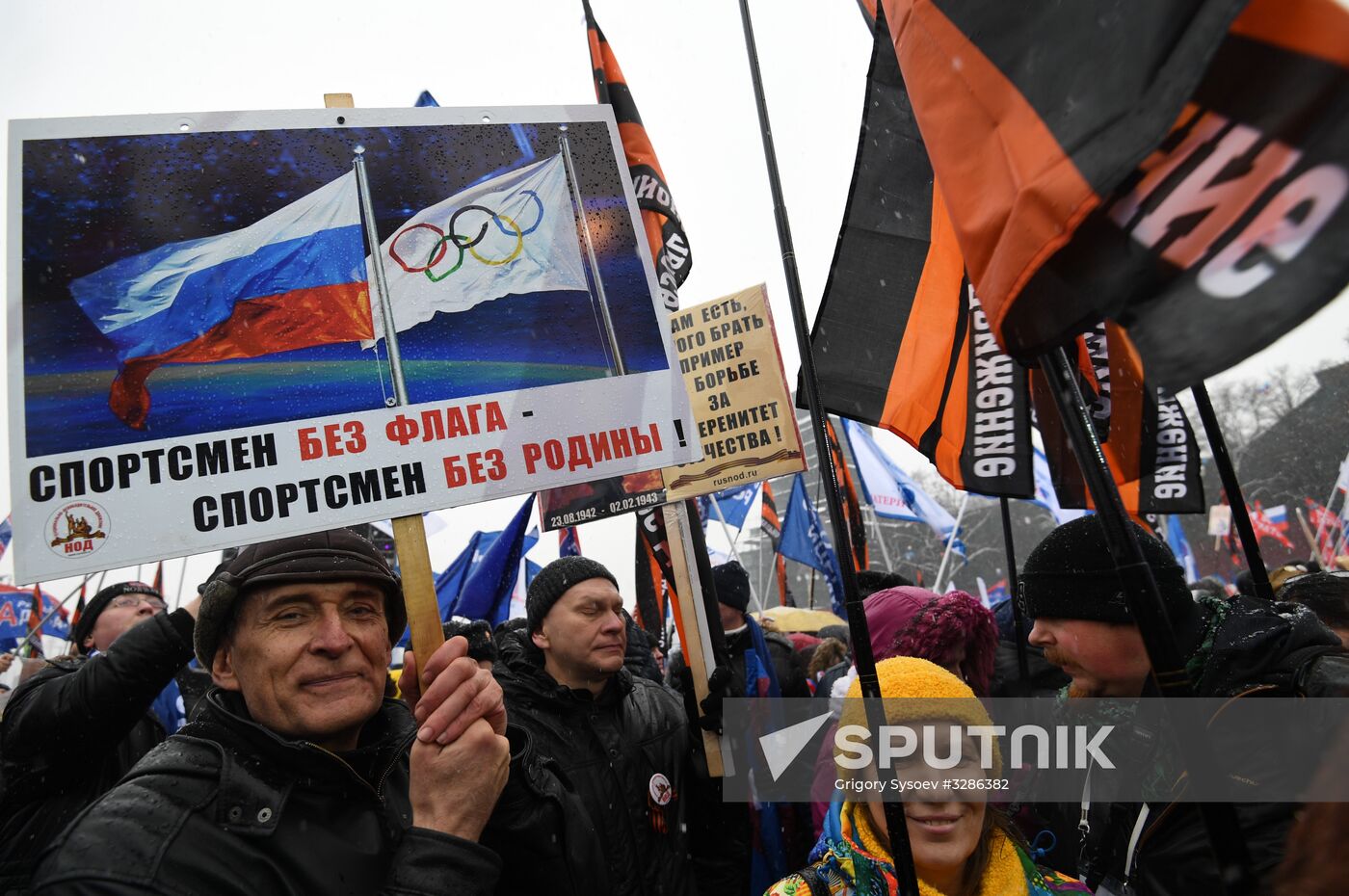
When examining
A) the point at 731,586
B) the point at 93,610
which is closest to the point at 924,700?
the point at 731,586

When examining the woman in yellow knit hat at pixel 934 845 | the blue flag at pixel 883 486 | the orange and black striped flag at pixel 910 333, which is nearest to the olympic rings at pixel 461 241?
the orange and black striped flag at pixel 910 333

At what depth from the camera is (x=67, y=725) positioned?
8.37 feet

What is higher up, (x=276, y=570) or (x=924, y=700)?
(x=276, y=570)

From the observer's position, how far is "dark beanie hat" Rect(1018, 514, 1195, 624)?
7.05 ft

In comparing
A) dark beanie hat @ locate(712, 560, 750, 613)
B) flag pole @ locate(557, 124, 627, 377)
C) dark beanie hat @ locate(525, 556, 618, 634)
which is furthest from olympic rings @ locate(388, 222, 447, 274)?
dark beanie hat @ locate(712, 560, 750, 613)

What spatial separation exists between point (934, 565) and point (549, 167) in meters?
45.7

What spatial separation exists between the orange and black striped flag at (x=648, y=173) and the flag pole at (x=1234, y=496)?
84.7 inches

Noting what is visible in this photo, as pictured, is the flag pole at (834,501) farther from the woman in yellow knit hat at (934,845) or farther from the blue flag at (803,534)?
the blue flag at (803,534)

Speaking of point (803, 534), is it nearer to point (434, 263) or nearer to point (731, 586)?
point (731, 586)

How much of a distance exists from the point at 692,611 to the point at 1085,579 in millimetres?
1659

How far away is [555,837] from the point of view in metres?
2.57

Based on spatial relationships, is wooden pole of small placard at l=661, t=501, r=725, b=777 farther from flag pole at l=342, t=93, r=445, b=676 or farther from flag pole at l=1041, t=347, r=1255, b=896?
flag pole at l=1041, t=347, r=1255, b=896

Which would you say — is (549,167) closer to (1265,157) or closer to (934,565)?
(1265,157)

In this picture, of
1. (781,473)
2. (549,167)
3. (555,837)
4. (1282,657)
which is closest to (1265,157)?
(1282,657)
